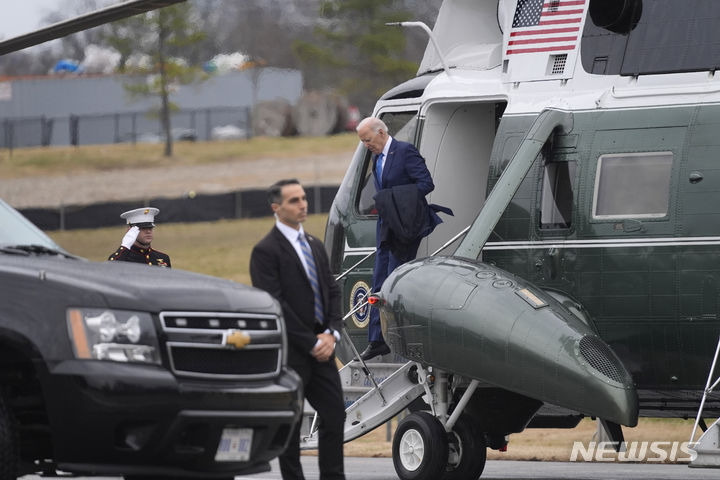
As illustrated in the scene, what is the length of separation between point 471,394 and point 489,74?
2.85 meters

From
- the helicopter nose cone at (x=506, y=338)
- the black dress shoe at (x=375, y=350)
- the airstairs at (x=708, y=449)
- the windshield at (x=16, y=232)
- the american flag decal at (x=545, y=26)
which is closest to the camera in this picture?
the windshield at (x=16, y=232)

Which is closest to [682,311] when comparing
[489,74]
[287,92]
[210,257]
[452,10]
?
[489,74]

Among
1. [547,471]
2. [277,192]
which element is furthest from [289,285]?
[547,471]

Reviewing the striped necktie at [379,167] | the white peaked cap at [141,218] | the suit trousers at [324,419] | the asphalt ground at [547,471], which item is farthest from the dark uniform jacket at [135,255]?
the suit trousers at [324,419]

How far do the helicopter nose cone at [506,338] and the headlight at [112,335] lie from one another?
11.5 feet

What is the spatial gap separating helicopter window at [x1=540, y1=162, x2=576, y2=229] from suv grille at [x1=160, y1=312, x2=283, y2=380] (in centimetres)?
360

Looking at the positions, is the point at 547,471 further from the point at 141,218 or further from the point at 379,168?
the point at 141,218

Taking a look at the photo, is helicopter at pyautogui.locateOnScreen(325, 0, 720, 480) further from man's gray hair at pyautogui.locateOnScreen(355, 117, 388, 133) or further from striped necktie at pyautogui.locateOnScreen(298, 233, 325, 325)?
striped necktie at pyautogui.locateOnScreen(298, 233, 325, 325)

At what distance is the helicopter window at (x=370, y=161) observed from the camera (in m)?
12.9

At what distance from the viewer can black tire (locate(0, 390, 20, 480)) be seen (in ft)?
23.9

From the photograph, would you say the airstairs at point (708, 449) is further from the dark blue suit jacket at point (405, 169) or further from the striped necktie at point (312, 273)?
the dark blue suit jacket at point (405, 169)

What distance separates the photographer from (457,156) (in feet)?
41.1

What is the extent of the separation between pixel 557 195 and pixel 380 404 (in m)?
2.31

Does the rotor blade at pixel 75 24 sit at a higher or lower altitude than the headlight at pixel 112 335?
higher
